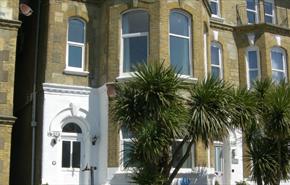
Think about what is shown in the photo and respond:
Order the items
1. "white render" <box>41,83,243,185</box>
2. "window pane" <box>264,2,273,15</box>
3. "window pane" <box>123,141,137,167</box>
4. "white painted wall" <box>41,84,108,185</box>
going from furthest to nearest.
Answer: "window pane" <box>264,2,273,15</box> < "white painted wall" <box>41,84,108,185</box> < "white render" <box>41,83,243,185</box> < "window pane" <box>123,141,137,167</box>

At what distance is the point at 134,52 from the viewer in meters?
19.9

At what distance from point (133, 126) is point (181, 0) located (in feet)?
22.3

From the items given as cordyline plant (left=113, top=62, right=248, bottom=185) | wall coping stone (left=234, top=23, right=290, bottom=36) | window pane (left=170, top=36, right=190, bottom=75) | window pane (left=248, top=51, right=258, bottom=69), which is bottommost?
cordyline plant (left=113, top=62, right=248, bottom=185)

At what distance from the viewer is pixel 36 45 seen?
842 inches

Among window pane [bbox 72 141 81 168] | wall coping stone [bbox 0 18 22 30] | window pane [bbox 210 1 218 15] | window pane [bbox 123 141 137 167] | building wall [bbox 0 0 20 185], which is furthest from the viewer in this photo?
window pane [bbox 210 1 218 15]

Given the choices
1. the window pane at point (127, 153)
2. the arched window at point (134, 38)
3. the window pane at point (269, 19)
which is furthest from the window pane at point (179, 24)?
the window pane at point (269, 19)

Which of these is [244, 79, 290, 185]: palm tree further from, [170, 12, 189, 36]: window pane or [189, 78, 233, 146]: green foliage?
[170, 12, 189, 36]: window pane

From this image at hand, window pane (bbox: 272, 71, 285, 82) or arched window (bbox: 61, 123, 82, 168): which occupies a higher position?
window pane (bbox: 272, 71, 285, 82)

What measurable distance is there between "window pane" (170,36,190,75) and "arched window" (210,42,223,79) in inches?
178

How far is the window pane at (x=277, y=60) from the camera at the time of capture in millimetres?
25438

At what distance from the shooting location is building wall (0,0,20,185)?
18672mm

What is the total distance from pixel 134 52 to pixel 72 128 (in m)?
3.95

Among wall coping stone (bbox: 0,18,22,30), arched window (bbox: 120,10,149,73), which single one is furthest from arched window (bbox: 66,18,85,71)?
wall coping stone (bbox: 0,18,22,30)

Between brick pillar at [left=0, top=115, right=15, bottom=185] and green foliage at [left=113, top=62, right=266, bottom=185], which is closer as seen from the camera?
green foliage at [left=113, top=62, right=266, bottom=185]
